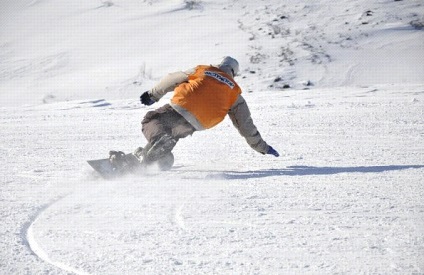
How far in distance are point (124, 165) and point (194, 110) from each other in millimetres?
659

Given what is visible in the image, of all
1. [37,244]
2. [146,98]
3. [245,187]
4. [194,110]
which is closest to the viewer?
[37,244]

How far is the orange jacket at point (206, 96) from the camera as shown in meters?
4.18

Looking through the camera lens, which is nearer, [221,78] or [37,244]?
[37,244]

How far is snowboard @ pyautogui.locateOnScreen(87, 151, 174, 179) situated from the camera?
3.98m

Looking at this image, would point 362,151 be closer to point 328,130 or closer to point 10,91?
point 328,130

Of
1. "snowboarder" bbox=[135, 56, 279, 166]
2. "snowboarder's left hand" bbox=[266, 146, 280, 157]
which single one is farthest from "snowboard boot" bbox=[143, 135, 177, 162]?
"snowboarder's left hand" bbox=[266, 146, 280, 157]

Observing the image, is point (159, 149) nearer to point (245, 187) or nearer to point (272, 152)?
point (245, 187)

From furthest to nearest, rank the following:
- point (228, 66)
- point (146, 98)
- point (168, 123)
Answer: point (146, 98) → point (228, 66) → point (168, 123)

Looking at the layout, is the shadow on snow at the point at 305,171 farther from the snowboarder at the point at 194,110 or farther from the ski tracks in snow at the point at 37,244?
the ski tracks in snow at the point at 37,244

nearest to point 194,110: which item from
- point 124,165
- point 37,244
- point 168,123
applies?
point 168,123

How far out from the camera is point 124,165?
4086mm

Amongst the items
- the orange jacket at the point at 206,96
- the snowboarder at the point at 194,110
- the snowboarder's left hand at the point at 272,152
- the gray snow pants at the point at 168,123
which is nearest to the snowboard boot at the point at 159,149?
the snowboarder at the point at 194,110

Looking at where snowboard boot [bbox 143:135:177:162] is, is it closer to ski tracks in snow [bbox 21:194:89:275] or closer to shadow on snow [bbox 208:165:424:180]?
shadow on snow [bbox 208:165:424:180]

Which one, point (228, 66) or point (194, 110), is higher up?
point (228, 66)
